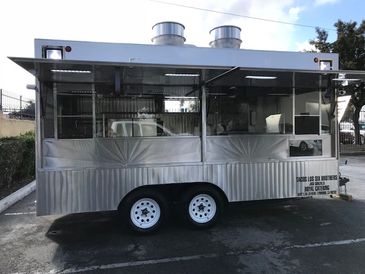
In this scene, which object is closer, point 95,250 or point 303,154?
point 95,250

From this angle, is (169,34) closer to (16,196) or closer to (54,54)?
(54,54)

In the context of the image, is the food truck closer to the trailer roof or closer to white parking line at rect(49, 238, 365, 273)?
the trailer roof

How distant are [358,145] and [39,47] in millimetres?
22465

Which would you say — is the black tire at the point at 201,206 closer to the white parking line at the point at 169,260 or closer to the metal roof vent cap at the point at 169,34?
the white parking line at the point at 169,260

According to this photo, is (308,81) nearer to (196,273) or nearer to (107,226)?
(196,273)

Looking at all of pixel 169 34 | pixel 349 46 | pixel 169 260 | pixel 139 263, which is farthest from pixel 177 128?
pixel 349 46

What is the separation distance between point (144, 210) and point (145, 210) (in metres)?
0.02

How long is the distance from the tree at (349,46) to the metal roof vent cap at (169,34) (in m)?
16.4

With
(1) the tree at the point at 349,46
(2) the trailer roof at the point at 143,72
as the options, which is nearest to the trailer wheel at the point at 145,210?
(2) the trailer roof at the point at 143,72

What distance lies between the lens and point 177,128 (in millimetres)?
6551

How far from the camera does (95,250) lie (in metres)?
5.45

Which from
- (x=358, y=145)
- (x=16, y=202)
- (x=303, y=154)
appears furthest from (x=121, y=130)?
(x=358, y=145)

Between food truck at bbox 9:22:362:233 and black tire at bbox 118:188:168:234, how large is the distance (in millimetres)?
16

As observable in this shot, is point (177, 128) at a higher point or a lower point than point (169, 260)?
higher
